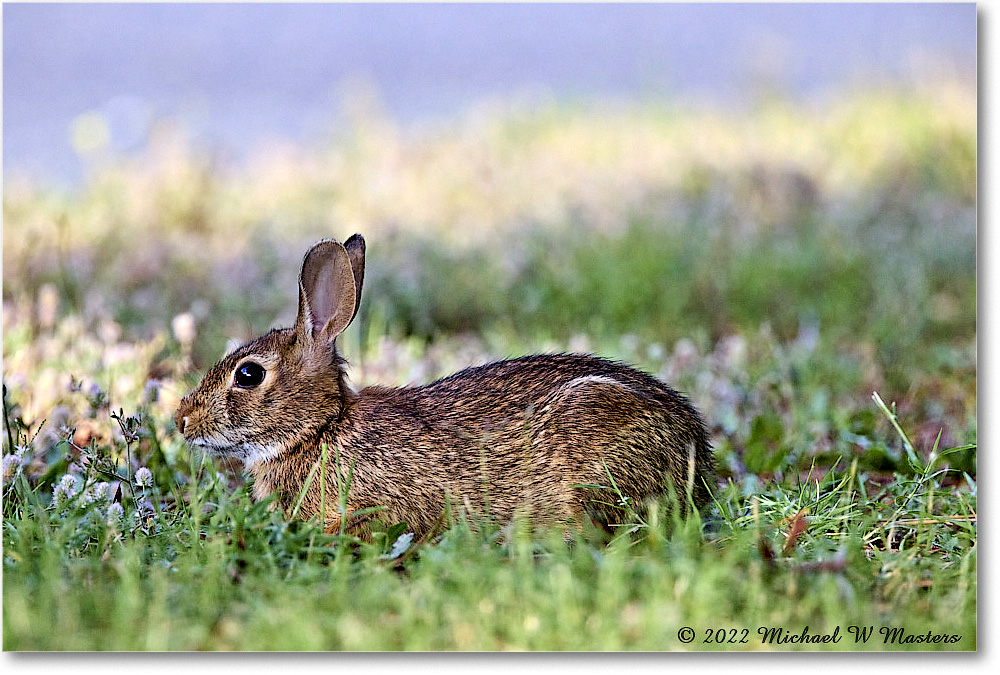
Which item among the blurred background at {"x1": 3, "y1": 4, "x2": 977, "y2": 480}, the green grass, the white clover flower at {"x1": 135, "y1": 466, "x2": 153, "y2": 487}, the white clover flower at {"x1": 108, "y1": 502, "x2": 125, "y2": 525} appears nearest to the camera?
the green grass

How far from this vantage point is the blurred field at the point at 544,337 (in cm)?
322

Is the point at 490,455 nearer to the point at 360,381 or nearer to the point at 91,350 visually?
the point at 360,381

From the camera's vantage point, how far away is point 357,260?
12.7 feet

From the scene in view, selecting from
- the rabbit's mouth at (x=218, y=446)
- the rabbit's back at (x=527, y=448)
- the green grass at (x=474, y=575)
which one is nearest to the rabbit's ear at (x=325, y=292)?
the rabbit's back at (x=527, y=448)

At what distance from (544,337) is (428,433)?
191 centimetres

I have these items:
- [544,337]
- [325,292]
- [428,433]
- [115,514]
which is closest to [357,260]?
[325,292]

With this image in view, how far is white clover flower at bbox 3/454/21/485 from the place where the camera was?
151 inches

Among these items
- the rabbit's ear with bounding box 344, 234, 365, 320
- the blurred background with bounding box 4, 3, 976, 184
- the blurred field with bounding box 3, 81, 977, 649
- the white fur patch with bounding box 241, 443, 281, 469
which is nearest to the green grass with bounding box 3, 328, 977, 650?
the blurred field with bounding box 3, 81, 977, 649

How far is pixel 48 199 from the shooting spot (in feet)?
22.5

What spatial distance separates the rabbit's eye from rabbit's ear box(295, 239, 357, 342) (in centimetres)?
19

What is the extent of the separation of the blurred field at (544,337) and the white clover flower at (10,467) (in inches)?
1.4

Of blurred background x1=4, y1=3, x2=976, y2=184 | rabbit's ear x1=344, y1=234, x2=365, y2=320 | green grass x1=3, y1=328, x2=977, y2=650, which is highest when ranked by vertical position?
blurred background x1=4, y1=3, x2=976, y2=184

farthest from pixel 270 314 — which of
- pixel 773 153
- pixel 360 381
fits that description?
pixel 773 153

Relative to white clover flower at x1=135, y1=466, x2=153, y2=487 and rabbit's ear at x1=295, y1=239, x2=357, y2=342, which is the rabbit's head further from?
white clover flower at x1=135, y1=466, x2=153, y2=487
